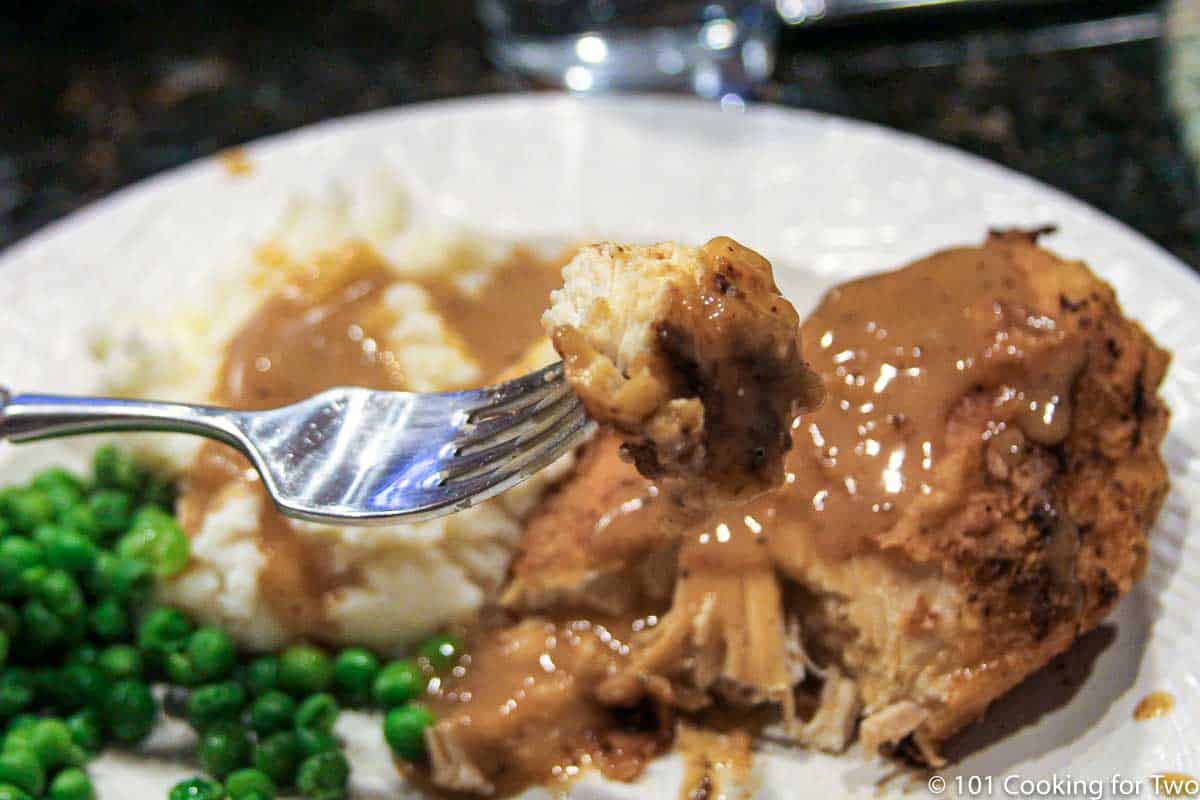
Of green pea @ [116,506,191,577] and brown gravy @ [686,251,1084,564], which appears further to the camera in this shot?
green pea @ [116,506,191,577]

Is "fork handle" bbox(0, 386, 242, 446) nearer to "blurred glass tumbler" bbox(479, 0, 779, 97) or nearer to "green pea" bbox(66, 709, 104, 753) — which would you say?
"green pea" bbox(66, 709, 104, 753)

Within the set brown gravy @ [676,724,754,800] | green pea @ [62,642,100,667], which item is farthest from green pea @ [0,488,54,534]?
brown gravy @ [676,724,754,800]

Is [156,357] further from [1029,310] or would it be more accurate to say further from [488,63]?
[488,63]

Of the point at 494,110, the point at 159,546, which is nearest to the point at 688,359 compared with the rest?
the point at 159,546

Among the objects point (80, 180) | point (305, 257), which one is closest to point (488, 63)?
point (80, 180)

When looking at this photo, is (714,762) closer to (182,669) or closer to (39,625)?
(182,669)

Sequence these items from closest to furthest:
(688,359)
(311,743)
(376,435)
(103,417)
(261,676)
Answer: (688,359) → (376,435) → (103,417) → (311,743) → (261,676)

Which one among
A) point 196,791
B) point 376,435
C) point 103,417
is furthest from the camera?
point 196,791
